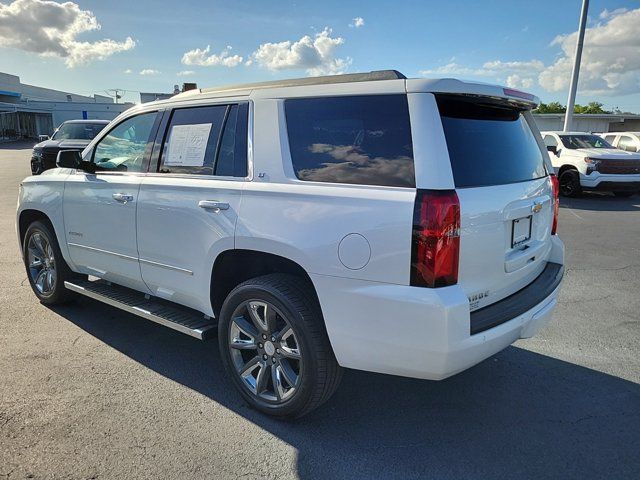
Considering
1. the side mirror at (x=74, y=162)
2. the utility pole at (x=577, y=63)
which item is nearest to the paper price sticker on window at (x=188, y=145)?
the side mirror at (x=74, y=162)

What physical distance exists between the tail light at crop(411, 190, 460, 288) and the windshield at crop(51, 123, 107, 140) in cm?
1296

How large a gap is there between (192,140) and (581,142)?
13635 millimetres

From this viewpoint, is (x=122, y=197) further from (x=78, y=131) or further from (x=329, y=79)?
(x=78, y=131)

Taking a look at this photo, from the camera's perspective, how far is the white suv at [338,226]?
2.46 metres

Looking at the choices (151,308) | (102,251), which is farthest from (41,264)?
(151,308)

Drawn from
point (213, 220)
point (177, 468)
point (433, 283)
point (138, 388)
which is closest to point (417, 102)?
point (433, 283)

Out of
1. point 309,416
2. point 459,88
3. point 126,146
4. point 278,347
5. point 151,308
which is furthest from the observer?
point 126,146

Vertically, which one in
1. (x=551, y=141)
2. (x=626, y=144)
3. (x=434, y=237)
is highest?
(x=551, y=141)

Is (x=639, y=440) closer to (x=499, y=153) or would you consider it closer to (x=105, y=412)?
(x=499, y=153)

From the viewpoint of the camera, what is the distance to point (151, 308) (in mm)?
3793

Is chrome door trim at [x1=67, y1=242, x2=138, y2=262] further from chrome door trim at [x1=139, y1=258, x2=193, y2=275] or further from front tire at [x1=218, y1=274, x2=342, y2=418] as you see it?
front tire at [x1=218, y1=274, x2=342, y2=418]

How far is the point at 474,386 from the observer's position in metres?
3.48

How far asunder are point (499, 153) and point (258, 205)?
1473mm

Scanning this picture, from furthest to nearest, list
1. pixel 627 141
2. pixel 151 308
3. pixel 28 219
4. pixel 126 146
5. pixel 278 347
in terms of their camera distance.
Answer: pixel 627 141 < pixel 28 219 < pixel 126 146 < pixel 151 308 < pixel 278 347
